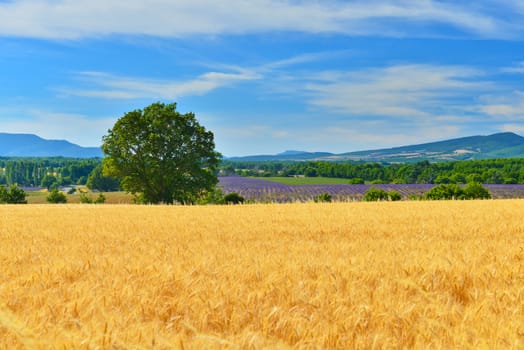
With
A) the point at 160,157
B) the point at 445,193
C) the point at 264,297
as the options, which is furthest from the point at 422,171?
the point at 264,297

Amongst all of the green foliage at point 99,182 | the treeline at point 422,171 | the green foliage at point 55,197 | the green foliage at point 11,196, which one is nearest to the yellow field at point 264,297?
the green foliage at point 11,196

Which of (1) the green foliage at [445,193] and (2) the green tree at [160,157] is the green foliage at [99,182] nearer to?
(2) the green tree at [160,157]

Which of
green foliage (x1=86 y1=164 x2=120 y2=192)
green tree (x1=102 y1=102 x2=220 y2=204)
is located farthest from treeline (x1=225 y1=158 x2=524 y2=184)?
green tree (x1=102 y1=102 x2=220 y2=204)

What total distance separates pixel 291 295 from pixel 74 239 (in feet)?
20.1

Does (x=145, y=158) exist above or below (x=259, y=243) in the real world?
above

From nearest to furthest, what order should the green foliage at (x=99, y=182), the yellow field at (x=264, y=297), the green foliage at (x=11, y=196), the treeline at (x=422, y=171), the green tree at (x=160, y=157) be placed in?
1. the yellow field at (x=264, y=297)
2. the green tree at (x=160, y=157)
3. the green foliage at (x=11, y=196)
4. the treeline at (x=422, y=171)
5. the green foliage at (x=99, y=182)

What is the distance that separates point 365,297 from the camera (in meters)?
3.99

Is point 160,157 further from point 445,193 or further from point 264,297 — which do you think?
point 264,297

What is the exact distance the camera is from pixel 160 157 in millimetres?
48031

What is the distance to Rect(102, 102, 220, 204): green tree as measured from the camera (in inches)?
1863

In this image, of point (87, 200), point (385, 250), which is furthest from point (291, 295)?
point (87, 200)

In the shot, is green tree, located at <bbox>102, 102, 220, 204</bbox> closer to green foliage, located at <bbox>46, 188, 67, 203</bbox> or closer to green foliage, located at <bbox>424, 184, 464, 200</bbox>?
green foliage, located at <bbox>424, 184, 464, 200</bbox>

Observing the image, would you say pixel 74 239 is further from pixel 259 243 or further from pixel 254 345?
pixel 254 345

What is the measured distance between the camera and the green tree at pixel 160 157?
47.3 meters
